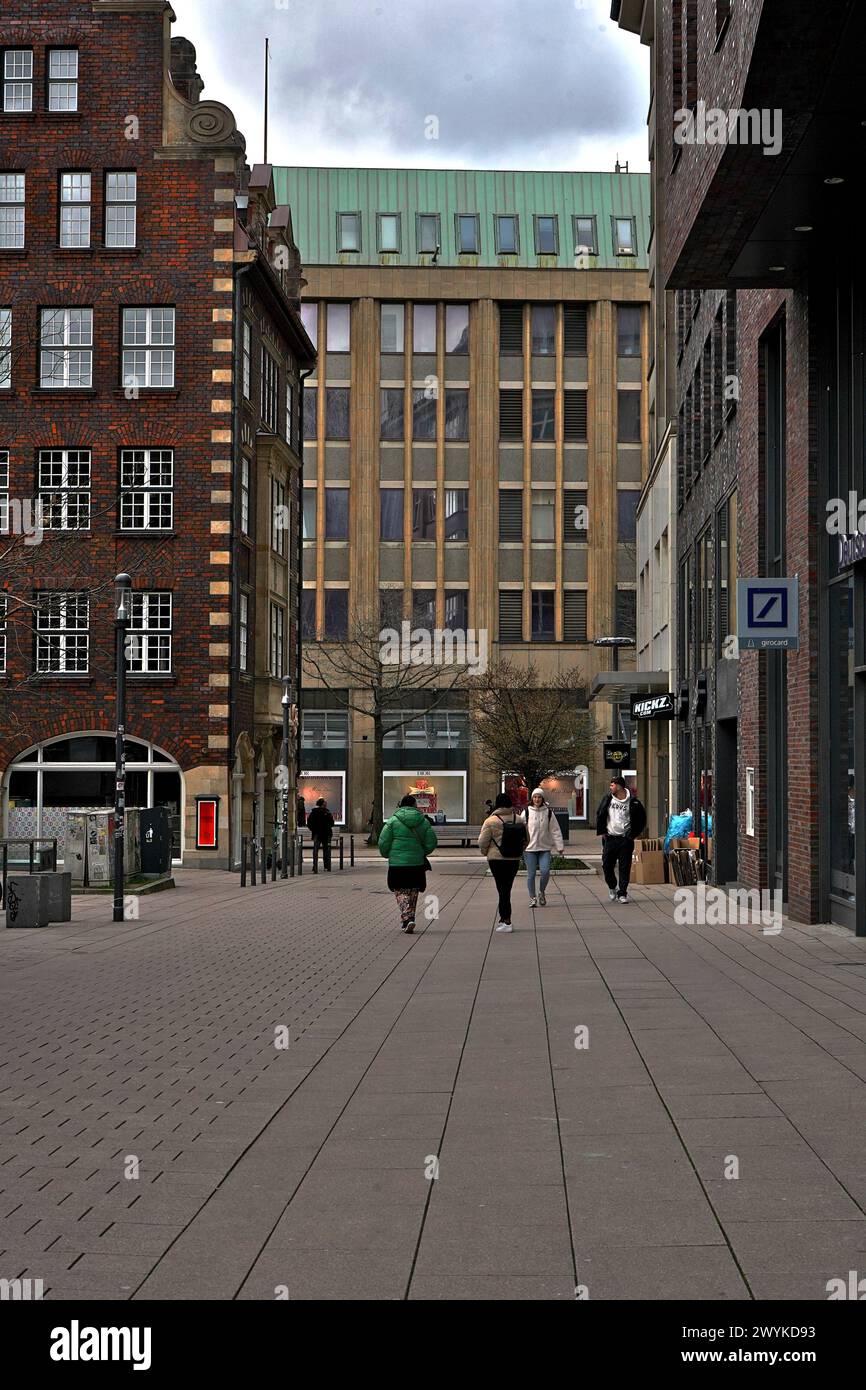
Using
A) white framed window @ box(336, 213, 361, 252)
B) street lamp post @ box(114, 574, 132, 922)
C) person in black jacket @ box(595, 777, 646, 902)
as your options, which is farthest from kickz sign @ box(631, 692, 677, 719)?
white framed window @ box(336, 213, 361, 252)

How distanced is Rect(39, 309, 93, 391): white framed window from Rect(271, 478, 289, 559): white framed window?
6.74 meters

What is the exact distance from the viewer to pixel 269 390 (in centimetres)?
4788

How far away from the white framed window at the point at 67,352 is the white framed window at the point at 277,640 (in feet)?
27.9

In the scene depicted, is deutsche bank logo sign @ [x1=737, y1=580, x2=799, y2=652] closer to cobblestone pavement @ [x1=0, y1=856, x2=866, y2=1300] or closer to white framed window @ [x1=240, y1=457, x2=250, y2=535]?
cobblestone pavement @ [x1=0, y1=856, x2=866, y2=1300]

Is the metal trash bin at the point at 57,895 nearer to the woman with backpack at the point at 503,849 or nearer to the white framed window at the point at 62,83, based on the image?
the woman with backpack at the point at 503,849

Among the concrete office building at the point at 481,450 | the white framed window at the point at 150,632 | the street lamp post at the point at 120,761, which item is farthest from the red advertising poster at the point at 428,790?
the street lamp post at the point at 120,761

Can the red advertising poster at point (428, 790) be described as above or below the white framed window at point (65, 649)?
below

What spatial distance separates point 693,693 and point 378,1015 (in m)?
23.2

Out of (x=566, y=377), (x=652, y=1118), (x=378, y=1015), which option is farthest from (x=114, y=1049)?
(x=566, y=377)

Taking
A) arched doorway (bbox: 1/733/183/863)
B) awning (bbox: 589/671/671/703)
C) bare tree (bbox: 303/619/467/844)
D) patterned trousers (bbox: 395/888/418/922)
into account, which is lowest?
patterned trousers (bbox: 395/888/418/922)

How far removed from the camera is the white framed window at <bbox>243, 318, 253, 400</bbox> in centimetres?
4356

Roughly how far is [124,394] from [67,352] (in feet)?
6.17

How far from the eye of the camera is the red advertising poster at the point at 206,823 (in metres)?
40.7

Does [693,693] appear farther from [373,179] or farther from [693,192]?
[373,179]
